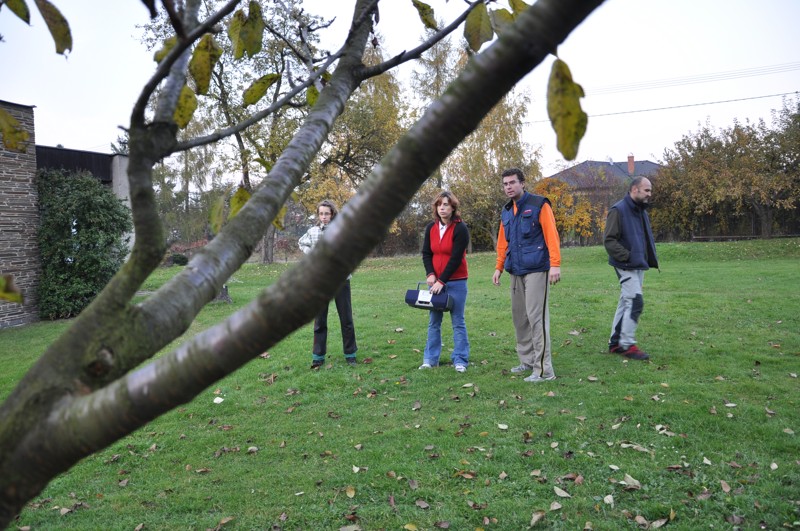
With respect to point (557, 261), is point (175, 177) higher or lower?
higher

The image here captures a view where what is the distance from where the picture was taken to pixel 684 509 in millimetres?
3641

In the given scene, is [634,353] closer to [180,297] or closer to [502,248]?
[502,248]

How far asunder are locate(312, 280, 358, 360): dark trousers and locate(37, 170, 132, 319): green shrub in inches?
372

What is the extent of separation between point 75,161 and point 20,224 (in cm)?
258

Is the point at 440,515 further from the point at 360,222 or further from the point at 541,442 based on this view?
the point at 360,222

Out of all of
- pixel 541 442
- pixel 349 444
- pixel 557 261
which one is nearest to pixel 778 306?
pixel 557 261

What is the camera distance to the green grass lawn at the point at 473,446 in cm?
378

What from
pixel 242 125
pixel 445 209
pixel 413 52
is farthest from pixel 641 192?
pixel 242 125

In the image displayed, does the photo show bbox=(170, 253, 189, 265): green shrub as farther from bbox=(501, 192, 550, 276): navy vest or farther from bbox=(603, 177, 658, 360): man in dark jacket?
bbox=(603, 177, 658, 360): man in dark jacket

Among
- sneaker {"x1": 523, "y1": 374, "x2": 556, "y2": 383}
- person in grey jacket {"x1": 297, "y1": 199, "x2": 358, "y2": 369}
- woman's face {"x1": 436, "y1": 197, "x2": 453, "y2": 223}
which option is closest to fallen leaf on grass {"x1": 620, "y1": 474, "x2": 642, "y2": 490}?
sneaker {"x1": 523, "y1": 374, "x2": 556, "y2": 383}

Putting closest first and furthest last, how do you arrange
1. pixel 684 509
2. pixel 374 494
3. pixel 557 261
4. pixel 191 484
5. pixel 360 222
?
pixel 360 222, pixel 684 509, pixel 374 494, pixel 191 484, pixel 557 261

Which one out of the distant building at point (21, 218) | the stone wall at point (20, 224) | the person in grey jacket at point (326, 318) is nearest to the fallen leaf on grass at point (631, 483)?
the person in grey jacket at point (326, 318)

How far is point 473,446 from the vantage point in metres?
4.75

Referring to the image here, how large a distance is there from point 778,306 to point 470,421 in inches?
336
